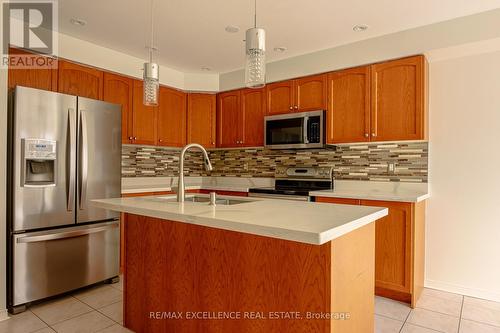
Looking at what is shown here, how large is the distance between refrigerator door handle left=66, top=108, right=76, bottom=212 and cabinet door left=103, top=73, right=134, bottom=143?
817 millimetres

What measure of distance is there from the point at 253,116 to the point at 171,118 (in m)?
1.07

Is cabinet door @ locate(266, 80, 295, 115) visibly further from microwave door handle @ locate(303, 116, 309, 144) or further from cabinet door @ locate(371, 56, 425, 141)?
cabinet door @ locate(371, 56, 425, 141)

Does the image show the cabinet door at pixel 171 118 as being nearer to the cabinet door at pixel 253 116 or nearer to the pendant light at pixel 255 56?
the cabinet door at pixel 253 116

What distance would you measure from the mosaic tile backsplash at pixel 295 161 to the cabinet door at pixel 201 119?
1.25 ft

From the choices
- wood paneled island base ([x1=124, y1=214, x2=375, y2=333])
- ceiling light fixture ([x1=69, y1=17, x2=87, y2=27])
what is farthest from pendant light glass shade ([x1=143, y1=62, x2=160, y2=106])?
ceiling light fixture ([x1=69, y1=17, x2=87, y2=27])

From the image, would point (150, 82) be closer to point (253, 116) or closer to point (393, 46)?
point (253, 116)

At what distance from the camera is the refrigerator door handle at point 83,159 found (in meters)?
2.75

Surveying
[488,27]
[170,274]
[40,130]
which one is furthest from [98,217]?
[488,27]

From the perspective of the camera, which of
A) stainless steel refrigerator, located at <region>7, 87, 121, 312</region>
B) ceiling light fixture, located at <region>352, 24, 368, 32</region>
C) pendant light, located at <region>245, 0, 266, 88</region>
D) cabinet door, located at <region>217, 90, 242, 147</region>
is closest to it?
pendant light, located at <region>245, 0, 266, 88</region>

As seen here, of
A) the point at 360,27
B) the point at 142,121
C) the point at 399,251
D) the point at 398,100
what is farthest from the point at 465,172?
the point at 142,121

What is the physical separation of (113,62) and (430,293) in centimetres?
396

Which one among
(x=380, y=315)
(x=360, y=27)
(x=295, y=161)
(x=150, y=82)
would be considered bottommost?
(x=380, y=315)

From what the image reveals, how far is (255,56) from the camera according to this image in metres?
1.54

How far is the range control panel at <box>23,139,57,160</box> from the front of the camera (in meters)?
2.43
